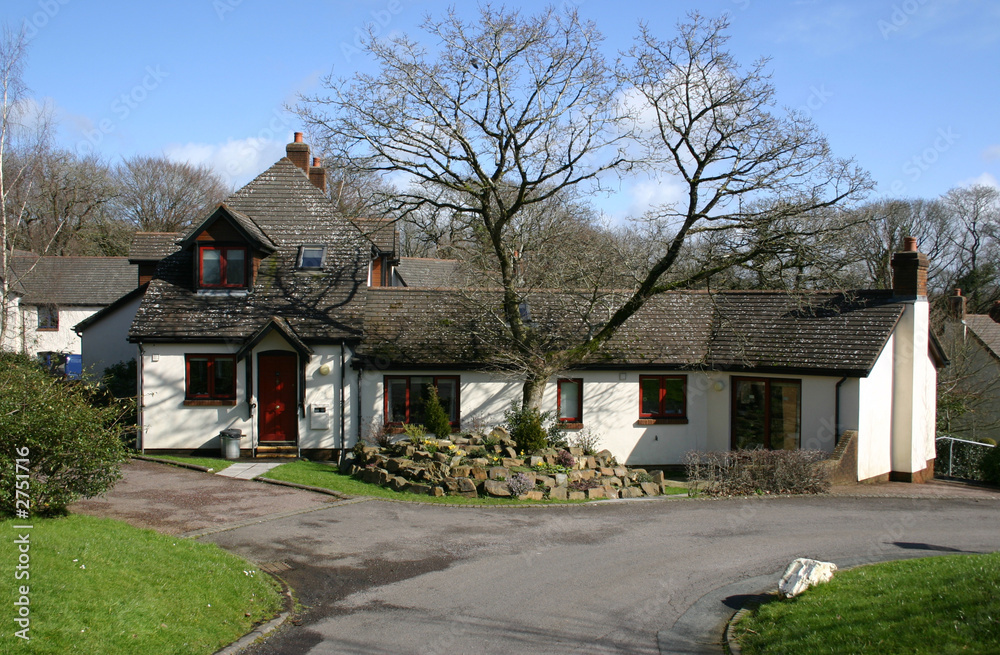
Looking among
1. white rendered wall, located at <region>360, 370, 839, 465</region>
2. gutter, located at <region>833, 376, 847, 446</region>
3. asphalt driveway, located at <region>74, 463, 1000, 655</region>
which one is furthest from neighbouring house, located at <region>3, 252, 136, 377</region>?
gutter, located at <region>833, 376, 847, 446</region>

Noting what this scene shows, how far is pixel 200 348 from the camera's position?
20297 millimetres

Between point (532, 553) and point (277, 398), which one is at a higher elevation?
point (277, 398)

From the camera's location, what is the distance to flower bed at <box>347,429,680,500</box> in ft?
52.8

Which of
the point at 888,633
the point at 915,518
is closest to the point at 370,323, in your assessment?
the point at 915,518

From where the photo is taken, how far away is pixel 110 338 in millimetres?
25391

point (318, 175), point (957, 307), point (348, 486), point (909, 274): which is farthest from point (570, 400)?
point (957, 307)

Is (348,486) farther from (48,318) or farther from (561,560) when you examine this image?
(48,318)

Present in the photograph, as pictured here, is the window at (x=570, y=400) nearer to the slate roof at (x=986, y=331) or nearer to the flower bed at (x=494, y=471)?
Answer: the flower bed at (x=494, y=471)

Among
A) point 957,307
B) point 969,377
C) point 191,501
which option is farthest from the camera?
point 957,307

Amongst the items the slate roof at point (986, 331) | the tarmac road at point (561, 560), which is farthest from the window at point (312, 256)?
the slate roof at point (986, 331)

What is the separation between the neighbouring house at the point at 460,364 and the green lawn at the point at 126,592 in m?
9.90

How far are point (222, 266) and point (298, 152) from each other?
21.4 feet

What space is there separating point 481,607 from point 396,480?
7194 millimetres

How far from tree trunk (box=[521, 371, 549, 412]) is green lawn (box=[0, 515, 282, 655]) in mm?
10289
